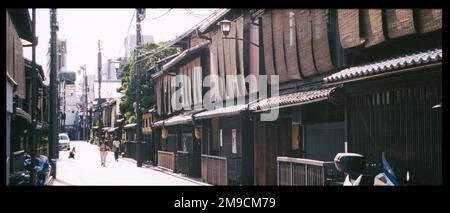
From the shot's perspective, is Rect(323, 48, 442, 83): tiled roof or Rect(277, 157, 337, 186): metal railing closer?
Rect(323, 48, 442, 83): tiled roof

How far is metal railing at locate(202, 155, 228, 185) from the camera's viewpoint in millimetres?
17500

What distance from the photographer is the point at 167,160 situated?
26.7 metres

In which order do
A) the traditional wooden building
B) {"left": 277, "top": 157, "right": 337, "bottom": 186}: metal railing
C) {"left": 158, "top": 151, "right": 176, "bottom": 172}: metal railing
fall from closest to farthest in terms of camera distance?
1. the traditional wooden building
2. {"left": 277, "top": 157, "right": 337, "bottom": 186}: metal railing
3. {"left": 158, "top": 151, "right": 176, "bottom": 172}: metal railing

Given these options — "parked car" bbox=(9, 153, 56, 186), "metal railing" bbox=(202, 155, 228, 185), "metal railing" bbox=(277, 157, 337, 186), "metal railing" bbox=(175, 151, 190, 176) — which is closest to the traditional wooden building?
"metal railing" bbox=(277, 157, 337, 186)

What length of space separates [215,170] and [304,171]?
295 inches

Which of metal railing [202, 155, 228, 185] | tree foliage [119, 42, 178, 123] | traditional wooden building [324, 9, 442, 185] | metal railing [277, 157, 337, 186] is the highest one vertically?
tree foliage [119, 42, 178, 123]

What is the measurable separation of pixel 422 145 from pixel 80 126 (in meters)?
82.3

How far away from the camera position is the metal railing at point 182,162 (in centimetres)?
2277

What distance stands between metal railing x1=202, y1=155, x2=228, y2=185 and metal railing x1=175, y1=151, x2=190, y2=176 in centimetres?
287

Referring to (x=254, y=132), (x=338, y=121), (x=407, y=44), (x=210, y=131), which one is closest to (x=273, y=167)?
(x=254, y=132)

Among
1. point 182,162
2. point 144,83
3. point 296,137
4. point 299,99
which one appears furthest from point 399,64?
point 144,83

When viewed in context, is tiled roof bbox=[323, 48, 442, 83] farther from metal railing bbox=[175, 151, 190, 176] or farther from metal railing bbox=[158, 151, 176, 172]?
metal railing bbox=[158, 151, 176, 172]
